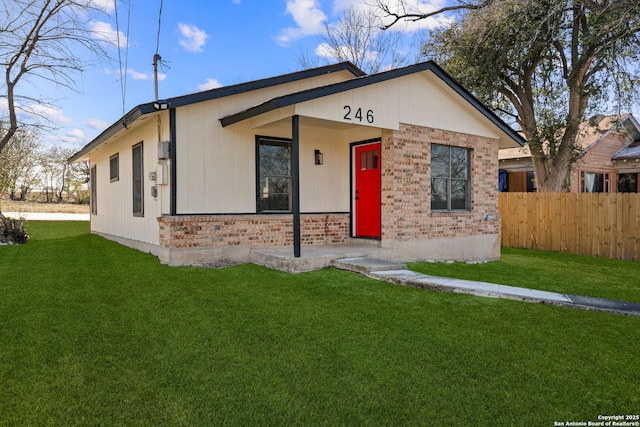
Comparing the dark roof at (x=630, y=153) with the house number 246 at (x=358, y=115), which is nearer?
the house number 246 at (x=358, y=115)

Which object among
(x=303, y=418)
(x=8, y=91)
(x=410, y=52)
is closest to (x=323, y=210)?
(x=303, y=418)

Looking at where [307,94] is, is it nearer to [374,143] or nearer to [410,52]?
[374,143]

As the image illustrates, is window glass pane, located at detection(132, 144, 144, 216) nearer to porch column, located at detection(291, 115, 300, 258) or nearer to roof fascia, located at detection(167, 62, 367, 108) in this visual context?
roof fascia, located at detection(167, 62, 367, 108)

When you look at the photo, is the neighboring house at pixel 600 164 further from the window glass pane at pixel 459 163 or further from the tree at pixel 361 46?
the window glass pane at pixel 459 163

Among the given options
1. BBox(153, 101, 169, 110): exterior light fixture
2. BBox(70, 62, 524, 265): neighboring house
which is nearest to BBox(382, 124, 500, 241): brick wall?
BBox(70, 62, 524, 265): neighboring house

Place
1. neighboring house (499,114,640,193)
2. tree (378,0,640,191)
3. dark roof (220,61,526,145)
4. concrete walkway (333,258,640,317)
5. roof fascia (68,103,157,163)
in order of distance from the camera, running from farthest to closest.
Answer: neighboring house (499,114,640,193), tree (378,0,640,191), roof fascia (68,103,157,163), dark roof (220,61,526,145), concrete walkway (333,258,640,317)

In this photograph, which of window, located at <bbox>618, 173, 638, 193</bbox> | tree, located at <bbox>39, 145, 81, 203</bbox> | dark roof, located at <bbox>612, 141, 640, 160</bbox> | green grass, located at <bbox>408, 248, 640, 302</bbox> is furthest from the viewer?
tree, located at <bbox>39, 145, 81, 203</bbox>

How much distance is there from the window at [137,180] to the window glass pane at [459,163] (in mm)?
6866

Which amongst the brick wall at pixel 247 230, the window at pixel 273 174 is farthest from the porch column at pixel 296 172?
the window at pixel 273 174

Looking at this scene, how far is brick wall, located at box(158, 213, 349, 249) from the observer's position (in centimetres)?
754

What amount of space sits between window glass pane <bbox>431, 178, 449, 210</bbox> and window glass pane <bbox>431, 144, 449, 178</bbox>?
0.43 feet

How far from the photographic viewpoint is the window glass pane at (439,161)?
9.23m

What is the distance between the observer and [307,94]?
6898 mm

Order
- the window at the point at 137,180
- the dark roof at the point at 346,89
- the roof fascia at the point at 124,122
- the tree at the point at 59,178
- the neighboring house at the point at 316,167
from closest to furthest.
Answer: the dark roof at the point at 346,89 < the roof fascia at the point at 124,122 < the neighboring house at the point at 316,167 < the window at the point at 137,180 < the tree at the point at 59,178
